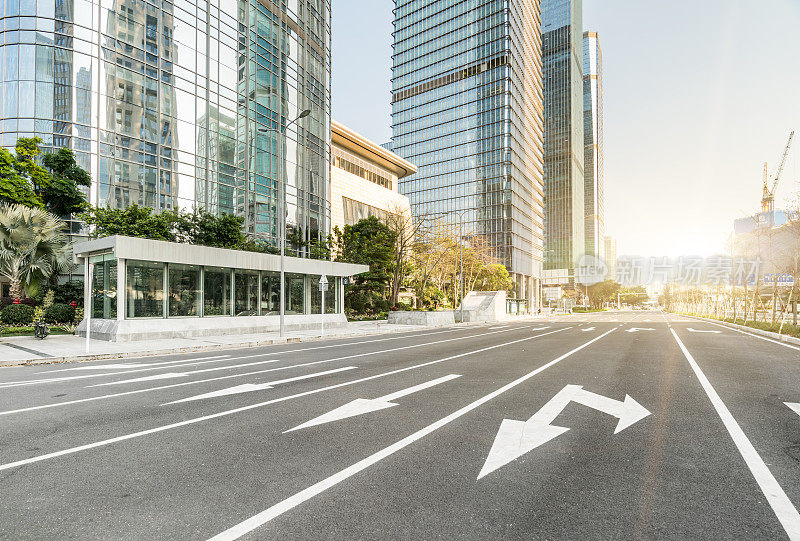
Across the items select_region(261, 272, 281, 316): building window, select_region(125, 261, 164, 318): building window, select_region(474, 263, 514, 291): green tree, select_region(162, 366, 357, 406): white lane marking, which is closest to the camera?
select_region(162, 366, 357, 406): white lane marking

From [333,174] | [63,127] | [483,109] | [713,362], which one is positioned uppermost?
[483,109]

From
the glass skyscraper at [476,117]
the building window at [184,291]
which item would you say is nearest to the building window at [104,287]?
the building window at [184,291]

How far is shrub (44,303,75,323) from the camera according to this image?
71.2 ft

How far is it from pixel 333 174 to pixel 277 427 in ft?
162

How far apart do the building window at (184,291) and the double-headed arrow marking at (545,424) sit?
18475mm

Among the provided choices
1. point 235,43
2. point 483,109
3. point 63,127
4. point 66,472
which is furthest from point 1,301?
point 483,109

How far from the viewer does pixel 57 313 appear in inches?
854

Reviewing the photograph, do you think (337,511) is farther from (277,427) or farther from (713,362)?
(713,362)

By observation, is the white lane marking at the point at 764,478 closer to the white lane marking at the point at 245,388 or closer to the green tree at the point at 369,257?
the white lane marking at the point at 245,388

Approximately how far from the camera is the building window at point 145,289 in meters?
18.5

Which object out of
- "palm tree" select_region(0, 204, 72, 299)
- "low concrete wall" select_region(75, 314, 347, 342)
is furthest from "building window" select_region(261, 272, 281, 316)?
"palm tree" select_region(0, 204, 72, 299)

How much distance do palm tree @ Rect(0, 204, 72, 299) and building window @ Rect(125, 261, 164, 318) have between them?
23.7ft

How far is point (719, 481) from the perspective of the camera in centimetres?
380

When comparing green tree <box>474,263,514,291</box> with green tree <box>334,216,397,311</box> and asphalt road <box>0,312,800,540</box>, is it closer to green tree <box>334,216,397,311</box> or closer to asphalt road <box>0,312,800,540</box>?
green tree <box>334,216,397,311</box>
